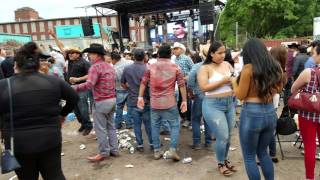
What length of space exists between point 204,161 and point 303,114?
1847mm

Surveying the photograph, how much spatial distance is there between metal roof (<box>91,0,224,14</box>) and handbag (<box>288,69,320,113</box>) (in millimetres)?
16132

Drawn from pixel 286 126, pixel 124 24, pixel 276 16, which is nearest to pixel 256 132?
pixel 286 126

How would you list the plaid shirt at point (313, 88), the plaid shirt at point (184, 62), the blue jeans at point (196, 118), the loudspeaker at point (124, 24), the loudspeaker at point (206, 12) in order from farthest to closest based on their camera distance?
the loudspeaker at point (124, 24), the loudspeaker at point (206, 12), the plaid shirt at point (184, 62), the blue jeans at point (196, 118), the plaid shirt at point (313, 88)

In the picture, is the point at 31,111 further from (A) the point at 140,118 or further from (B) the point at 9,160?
(A) the point at 140,118

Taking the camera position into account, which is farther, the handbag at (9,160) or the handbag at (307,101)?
the handbag at (307,101)

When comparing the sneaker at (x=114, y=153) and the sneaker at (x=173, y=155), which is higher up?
the sneaker at (x=173, y=155)

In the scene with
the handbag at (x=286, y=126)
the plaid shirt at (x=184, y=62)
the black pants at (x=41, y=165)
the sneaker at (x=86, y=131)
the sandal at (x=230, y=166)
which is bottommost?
the sneaker at (x=86, y=131)

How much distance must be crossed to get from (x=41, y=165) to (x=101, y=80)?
245 cm

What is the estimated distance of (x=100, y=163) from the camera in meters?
5.72

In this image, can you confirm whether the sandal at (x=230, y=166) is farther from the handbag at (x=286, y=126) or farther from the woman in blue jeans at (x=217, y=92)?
the handbag at (x=286, y=126)

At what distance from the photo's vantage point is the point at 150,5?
21.7 m

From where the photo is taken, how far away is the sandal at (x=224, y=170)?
191 inches

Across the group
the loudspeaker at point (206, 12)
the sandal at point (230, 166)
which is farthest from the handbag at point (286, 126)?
the loudspeaker at point (206, 12)

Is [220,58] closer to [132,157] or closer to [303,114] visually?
[303,114]
